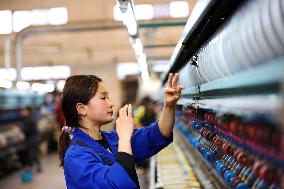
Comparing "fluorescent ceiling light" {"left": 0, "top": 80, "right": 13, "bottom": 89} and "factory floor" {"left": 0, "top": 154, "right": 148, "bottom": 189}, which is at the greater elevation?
"fluorescent ceiling light" {"left": 0, "top": 80, "right": 13, "bottom": 89}

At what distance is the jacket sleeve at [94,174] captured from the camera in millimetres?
1793

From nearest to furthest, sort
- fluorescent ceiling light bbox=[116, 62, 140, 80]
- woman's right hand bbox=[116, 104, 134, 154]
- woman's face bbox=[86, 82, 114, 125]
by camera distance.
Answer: woman's right hand bbox=[116, 104, 134, 154], woman's face bbox=[86, 82, 114, 125], fluorescent ceiling light bbox=[116, 62, 140, 80]

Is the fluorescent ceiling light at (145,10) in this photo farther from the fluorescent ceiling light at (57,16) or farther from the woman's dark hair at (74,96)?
the woman's dark hair at (74,96)

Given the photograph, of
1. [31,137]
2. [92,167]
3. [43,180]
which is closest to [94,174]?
[92,167]

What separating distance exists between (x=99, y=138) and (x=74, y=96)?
0.93ft

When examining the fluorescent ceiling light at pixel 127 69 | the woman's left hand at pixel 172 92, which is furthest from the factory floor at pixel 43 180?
the fluorescent ceiling light at pixel 127 69

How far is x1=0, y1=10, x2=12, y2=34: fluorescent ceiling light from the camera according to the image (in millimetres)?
11047

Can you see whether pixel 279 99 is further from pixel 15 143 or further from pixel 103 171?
pixel 15 143

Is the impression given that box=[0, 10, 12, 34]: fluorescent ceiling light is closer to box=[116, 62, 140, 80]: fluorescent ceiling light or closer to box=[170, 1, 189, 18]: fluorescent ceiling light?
box=[170, 1, 189, 18]: fluorescent ceiling light

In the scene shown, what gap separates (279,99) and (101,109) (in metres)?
1.42

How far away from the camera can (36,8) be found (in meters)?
10.5

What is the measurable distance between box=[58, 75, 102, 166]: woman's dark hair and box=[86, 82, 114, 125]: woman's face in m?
0.03

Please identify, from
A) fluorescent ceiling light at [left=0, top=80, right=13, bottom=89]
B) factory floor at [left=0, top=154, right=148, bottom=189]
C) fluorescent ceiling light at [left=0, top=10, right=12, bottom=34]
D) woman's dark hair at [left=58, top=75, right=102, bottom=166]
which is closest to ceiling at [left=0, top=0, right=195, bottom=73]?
fluorescent ceiling light at [left=0, top=10, right=12, bottom=34]

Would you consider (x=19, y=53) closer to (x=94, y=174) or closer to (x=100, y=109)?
(x=100, y=109)
